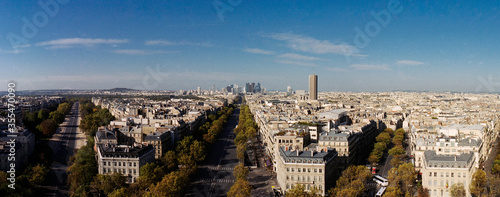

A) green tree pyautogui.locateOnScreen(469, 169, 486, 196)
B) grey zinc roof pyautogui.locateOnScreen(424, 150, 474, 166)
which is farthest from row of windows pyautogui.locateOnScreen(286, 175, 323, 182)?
green tree pyautogui.locateOnScreen(469, 169, 486, 196)

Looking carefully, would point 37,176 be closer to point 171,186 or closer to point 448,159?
point 171,186

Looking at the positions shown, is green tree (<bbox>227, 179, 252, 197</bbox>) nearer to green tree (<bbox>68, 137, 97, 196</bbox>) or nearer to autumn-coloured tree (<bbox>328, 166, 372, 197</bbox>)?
autumn-coloured tree (<bbox>328, 166, 372, 197</bbox>)

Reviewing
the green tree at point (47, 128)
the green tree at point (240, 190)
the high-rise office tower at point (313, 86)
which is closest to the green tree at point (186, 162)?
the green tree at point (240, 190)

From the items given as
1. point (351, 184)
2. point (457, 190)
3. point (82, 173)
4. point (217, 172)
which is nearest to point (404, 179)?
point (457, 190)

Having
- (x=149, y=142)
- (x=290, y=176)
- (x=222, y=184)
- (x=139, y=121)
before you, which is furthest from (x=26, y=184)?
(x=139, y=121)

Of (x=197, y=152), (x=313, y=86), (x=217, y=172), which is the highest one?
(x=313, y=86)

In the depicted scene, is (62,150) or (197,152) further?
(62,150)

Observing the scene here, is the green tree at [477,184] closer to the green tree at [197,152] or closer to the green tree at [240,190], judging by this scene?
the green tree at [240,190]
